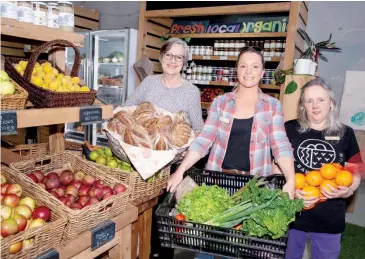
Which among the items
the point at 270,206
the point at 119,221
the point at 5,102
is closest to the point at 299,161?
the point at 270,206

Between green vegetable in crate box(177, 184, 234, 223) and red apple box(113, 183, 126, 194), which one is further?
red apple box(113, 183, 126, 194)

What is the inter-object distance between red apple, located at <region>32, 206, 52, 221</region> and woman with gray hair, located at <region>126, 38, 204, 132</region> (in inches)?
46.9

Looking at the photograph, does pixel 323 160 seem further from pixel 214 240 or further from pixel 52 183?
pixel 52 183

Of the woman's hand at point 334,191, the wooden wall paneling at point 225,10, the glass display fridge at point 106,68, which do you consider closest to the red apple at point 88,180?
the woman's hand at point 334,191

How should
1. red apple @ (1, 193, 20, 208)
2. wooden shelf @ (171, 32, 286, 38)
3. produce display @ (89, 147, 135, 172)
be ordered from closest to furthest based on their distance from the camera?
1. red apple @ (1, 193, 20, 208)
2. produce display @ (89, 147, 135, 172)
3. wooden shelf @ (171, 32, 286, 38)

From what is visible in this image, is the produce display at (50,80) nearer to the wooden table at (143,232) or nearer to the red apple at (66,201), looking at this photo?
the red apple at (66,201)

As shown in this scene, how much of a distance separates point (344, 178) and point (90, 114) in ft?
4.51

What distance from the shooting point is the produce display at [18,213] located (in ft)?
3.96

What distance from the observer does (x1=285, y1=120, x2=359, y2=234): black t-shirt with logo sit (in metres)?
1.87

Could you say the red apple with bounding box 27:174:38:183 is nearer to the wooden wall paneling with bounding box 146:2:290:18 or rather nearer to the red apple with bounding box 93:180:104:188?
the red apple with bounding box 93:180:104:188

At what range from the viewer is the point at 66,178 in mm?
1747

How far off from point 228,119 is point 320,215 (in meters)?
0.82

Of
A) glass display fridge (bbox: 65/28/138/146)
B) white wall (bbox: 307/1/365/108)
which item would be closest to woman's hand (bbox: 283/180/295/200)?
white wall (bbox: 307/1/365/108)

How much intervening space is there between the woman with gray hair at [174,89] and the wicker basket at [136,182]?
54 centimetres
